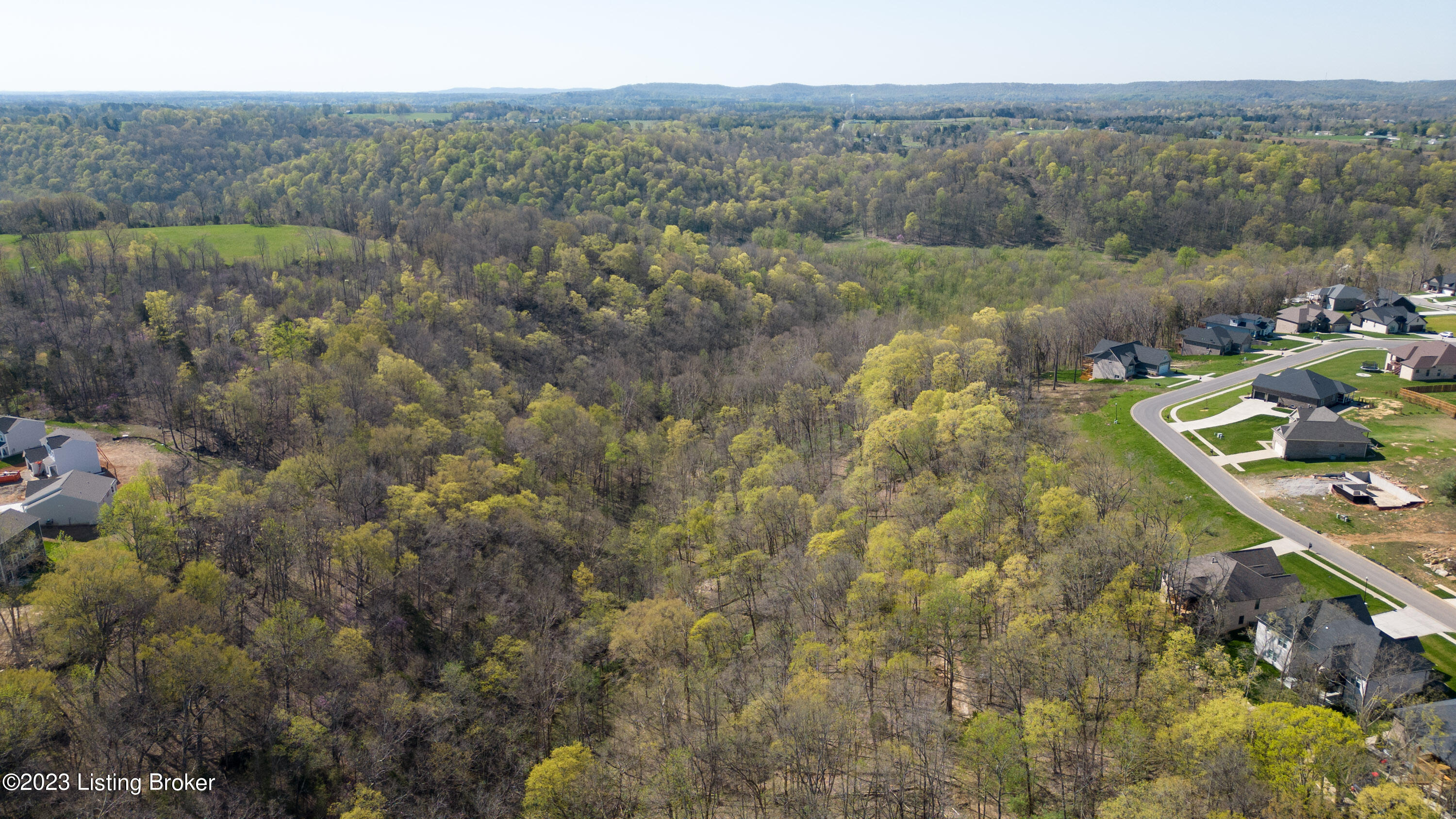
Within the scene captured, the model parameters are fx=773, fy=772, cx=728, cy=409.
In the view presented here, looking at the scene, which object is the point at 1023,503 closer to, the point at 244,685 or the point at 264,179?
the point at 244,685

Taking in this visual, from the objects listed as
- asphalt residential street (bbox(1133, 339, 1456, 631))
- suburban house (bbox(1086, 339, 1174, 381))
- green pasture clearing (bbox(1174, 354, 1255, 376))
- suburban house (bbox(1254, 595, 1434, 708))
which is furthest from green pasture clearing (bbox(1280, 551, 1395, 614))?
green pasture clearing (bbox(1174, 354, 1255, 376))

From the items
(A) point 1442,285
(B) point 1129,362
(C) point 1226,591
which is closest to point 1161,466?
(C) point 1226,591

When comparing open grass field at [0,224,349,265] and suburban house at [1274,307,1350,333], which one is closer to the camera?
suburban house at [1274,307,1350,333]

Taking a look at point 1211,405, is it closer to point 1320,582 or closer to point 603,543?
point 1320,582

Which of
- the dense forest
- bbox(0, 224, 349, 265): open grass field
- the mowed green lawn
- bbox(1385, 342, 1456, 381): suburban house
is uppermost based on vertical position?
bbox(0, 224, 349, 265): open grass field

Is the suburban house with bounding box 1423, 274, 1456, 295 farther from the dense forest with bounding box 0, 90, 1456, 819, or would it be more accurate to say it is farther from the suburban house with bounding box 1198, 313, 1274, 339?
the suburban house with bounding box 1198, 313, 1274, 339

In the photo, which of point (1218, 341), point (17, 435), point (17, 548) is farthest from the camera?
point (1218, 341)
